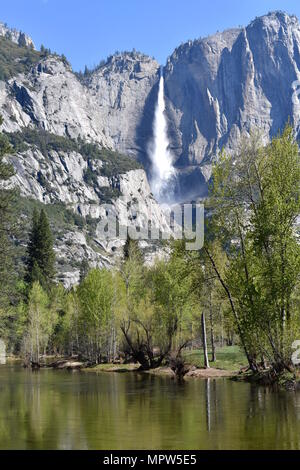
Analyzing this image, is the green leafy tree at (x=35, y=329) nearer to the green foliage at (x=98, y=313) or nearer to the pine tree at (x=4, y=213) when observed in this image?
the green foliage at (x=98, y=313)

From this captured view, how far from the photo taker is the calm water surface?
18922 millimetres

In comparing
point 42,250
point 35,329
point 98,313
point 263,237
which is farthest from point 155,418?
point 42,250

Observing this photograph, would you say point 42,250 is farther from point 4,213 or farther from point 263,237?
point 263,237

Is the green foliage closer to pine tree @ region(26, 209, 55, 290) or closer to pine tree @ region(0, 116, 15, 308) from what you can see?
pine tree @ region(0, 116, 15, 308)

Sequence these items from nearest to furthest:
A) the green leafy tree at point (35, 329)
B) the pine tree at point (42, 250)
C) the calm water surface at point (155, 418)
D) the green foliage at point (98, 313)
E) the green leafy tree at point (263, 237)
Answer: the calm water surface at point (155, 418)
the green leafy tree at point (263, 237)
the green foliage at point (98, 313)
the green leafy tree at point (35, 329)
the pine tree at point (42, 250)

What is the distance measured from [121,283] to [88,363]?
12.8 meters

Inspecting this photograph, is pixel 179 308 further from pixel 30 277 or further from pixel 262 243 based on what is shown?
pixel 30 277

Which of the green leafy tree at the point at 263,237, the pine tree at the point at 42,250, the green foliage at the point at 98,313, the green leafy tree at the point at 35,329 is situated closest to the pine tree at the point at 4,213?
the green foliage at the point at 98,313

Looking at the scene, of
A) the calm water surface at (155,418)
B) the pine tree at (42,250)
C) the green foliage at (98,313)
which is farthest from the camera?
the pine tree at (42,250)

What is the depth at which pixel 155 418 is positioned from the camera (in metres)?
24.8

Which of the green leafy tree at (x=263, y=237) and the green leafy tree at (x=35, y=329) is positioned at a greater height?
the green leafy tree at (x=263, y=237)

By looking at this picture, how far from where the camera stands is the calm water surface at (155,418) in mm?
18922

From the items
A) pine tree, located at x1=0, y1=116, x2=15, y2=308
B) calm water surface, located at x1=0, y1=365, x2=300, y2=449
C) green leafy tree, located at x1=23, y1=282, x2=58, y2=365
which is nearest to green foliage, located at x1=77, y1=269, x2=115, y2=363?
green leafy tree, located at x1=23, y1=282, x2=58, y2=365

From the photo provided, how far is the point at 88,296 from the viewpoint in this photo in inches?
3142
